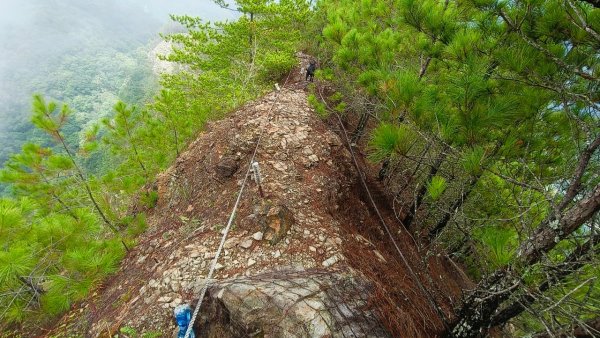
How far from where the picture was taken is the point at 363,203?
4.77 m

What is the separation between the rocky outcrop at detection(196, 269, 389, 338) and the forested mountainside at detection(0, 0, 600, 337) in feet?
0.05

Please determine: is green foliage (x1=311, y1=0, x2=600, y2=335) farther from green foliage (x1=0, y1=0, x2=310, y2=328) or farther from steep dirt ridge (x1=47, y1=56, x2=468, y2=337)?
green foliage (x1=0, y1=0, x2=310, y2=328)

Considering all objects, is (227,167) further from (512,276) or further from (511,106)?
(512,276)

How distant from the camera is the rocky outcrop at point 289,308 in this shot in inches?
87.7

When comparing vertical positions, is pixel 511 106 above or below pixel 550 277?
above

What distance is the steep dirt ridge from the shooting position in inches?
97.0

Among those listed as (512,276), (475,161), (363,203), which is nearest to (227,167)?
(363,203)

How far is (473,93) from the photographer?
2.18 meters

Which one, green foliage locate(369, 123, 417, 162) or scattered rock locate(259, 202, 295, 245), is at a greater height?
green foliage locate(369, 123, 417, 162)

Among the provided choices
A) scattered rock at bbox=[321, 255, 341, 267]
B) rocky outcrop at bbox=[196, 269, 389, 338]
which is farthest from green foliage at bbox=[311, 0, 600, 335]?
scattered rock at bbox=[321, 255, 341, 267]

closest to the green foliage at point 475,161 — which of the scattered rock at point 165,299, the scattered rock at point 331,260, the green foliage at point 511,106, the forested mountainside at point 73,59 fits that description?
the green foliage at point 511,106

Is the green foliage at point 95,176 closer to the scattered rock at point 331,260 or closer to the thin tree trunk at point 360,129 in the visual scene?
the thin tree trunk at point 360,129

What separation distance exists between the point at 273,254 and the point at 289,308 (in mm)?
1054

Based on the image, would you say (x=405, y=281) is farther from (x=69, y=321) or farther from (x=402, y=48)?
(x=69, y=321)
